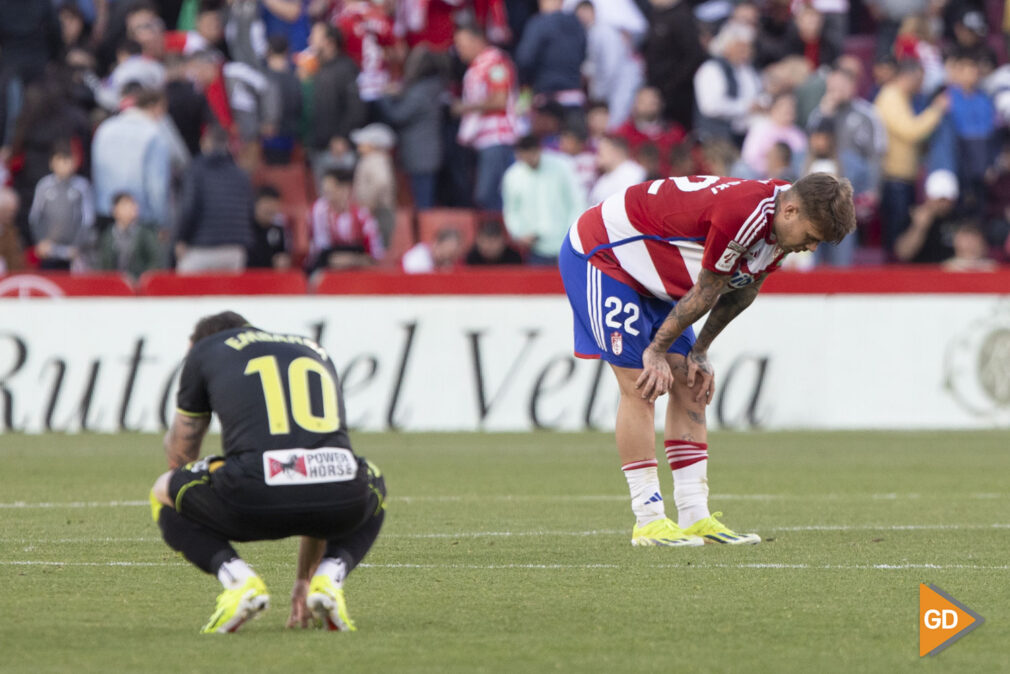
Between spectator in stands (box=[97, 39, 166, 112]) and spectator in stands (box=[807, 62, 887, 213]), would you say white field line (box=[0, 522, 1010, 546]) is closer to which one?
spectator in stands (box=[807, 62, 887, 213])

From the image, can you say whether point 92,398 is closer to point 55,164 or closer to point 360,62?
point 55,164

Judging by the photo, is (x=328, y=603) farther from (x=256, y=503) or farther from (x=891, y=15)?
(x=891, y=15)

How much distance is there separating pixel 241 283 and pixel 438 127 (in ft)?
12.0

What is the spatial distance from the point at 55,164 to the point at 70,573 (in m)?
11.7

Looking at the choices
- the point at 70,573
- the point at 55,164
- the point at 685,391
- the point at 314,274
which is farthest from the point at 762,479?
the point at 55,164

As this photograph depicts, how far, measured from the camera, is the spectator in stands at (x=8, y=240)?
62.2 feet

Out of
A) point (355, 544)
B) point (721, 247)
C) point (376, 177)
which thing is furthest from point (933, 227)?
point (355, 544)

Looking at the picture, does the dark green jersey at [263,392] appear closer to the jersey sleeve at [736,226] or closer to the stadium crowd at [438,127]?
the jersey sleeve at [736,226]

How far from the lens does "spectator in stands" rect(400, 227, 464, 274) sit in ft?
61.7

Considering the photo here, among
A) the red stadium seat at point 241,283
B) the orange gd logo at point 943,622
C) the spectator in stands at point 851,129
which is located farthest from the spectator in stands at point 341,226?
the orange gd logo at point 943,622

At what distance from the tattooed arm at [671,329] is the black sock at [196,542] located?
2.94 m

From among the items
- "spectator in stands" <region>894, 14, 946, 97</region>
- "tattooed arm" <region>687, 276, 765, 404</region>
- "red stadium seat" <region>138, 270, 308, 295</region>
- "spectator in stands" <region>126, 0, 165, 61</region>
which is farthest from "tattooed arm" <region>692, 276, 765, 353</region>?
"spectator in stands" <region>894, 14, 946, 97</region>

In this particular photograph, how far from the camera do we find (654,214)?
877 cm

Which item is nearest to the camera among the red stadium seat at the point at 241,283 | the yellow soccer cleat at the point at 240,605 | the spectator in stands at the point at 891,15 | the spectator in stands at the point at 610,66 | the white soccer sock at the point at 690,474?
the yellow soccer cleat at the point at 240,605
